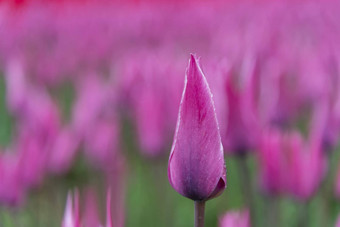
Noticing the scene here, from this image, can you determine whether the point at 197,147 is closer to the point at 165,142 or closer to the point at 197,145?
the point at 197,145

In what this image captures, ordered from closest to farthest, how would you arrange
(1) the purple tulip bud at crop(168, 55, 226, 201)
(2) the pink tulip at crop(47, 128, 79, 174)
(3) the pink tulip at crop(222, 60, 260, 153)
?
(1) the purple tulip bud at crop(168, 55, 226, 201) → (3) the pink tulip at crop(222, 60, 260, 153) → (2) the pink tulip at crop(47, 128, 79, 174)

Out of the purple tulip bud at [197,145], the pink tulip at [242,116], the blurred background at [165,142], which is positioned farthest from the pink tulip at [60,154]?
the purple tulip bud at [197,145]

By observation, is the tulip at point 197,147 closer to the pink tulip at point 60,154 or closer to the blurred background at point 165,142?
the blurred background at point 165,142

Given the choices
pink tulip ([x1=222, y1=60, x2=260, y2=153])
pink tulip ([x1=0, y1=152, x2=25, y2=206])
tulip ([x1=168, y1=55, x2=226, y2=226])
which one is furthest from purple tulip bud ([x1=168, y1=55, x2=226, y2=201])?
pink tulip ([x1=0, y1=152, x2=25, y2=206])

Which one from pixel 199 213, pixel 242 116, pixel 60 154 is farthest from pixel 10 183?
pixel 199 213

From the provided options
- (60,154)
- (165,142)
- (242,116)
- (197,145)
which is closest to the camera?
(197,145)

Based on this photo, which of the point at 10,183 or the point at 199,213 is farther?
the point at 10,183

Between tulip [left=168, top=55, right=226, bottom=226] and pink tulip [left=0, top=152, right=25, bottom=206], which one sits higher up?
tulip [left=168, top=55, right=226, bottom=226]

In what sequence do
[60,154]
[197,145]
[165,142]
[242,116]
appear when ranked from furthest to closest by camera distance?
1. [165,142]
2. [60,154]
3. [242,116]
4. [197,145]

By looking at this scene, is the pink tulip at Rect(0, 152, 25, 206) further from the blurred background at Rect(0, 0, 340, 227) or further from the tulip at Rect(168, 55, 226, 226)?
the tulip at Rect(168, 55, 226, 226)
